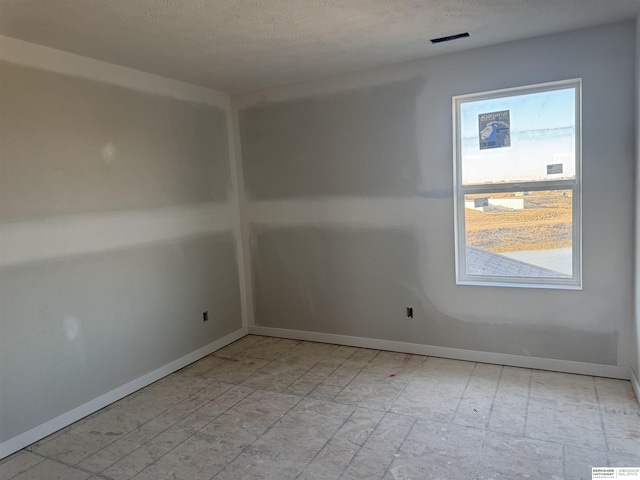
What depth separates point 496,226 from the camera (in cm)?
380

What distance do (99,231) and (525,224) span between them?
11.0ft

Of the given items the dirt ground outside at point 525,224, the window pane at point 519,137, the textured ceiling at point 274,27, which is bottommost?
the dirt ground outside at point 525,224

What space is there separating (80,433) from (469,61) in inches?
158

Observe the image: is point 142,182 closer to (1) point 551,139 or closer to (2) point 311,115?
(2) point 311,115

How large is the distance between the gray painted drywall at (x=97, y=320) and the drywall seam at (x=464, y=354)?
0.86m

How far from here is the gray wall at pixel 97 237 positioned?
291cm

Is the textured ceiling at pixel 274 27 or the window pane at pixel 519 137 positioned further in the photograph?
the window pane at pixel 519 137

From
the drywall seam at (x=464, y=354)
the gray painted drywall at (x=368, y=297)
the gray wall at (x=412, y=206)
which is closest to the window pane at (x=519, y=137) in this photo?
the gray wall at (x=412, y=206)

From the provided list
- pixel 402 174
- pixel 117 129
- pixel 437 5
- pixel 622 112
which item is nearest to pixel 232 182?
pixel 117 129

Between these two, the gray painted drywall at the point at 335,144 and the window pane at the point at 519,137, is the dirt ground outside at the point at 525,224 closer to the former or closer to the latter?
the window pane at the point at 519,137

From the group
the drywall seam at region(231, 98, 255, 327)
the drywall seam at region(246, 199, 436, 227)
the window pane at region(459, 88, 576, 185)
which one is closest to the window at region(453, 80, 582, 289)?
the window pane at region(459, 88, 576, 185)

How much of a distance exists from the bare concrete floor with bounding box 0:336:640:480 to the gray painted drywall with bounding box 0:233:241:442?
0.25 metres

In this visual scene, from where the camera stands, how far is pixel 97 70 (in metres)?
3.43

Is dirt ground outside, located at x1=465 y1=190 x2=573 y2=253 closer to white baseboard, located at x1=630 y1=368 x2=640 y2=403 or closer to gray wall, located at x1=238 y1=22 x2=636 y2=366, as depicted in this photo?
gray wall, located at x1=238 y1=22 x2=636 y2=366
